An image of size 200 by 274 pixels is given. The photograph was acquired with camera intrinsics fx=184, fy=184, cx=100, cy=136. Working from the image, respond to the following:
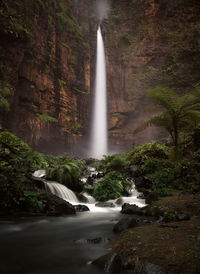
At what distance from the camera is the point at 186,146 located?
351 inches

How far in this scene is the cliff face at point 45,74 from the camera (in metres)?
14.5

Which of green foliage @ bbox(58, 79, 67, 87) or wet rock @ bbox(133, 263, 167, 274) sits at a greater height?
green foliage @ bbox(58, 79, 67, 87)

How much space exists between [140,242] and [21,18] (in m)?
18.3

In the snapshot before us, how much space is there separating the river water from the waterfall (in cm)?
1957

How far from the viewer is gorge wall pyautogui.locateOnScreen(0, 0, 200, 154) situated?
15.4 m

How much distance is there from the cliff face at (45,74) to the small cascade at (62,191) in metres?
10.4

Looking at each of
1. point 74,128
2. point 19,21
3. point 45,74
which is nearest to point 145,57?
point 74,128

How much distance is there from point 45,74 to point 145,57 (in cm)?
1434

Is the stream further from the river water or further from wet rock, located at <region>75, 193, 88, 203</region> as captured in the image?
wet rock, located at <region>75, 193, 88, 203</region>

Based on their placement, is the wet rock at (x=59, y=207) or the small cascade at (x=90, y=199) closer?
the wet rock at (x=59, y=207)

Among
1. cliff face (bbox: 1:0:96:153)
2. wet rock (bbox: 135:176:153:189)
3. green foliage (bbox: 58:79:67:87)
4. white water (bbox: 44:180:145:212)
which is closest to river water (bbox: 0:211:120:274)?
white water (bbox: 44:180:145:212)

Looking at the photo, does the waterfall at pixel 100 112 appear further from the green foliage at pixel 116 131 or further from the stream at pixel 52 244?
the stream at pixel 52 244

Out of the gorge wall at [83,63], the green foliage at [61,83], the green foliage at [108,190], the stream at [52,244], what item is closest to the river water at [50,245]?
the stream at [52,244]

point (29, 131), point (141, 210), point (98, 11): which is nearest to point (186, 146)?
point (141, 210)
